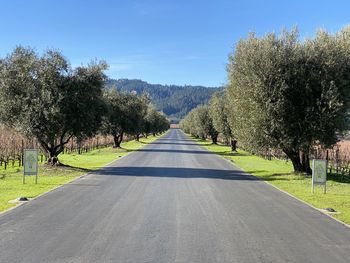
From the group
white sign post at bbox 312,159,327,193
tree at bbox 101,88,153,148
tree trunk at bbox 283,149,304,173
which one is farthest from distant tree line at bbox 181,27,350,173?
tree at bbox 101,88,153,148

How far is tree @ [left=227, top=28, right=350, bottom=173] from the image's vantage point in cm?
2262

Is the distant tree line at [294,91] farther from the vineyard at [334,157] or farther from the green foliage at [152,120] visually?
the green foliage at [152,120]

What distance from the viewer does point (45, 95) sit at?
24719 mm

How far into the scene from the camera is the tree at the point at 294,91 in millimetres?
22625

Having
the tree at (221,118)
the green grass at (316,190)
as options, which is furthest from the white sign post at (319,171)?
the tree at (221,118)

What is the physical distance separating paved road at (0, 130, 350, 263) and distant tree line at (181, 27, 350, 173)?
668 cm

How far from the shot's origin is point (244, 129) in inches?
965

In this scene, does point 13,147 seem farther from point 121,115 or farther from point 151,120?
point 151,120

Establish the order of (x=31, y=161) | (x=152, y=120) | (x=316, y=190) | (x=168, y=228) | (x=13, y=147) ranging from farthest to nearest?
(x=152, y=120), (x=13, y=147), (x=31, y=161), (x=316, y=190), (x=168, y=228)

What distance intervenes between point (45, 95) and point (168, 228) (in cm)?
1633

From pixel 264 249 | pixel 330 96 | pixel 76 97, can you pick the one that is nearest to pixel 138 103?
pixel 76 97

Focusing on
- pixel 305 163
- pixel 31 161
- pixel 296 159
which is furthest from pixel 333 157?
pixel 31 161

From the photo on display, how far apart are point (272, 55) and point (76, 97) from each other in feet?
34.7

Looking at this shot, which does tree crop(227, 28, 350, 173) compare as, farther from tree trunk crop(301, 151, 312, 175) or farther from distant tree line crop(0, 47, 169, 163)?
distant tree line crop(0, 47, 169, 163)
